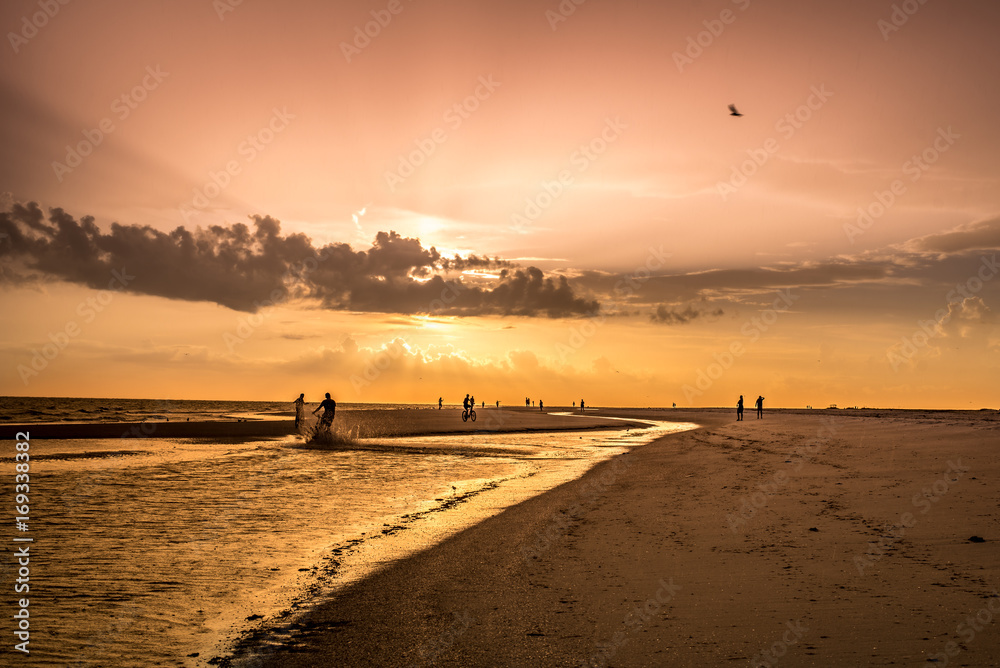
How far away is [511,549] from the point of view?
9883 millimetres

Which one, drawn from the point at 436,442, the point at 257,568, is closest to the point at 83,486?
the point at 257,568

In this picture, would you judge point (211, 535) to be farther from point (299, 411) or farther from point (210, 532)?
point (299, 411)

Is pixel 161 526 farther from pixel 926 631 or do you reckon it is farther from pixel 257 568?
pixel 926 631

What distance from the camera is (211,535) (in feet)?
36.0
